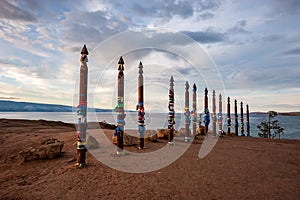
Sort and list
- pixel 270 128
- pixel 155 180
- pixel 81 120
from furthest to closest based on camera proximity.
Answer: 1. pixel 270 128
2. pixel 81 120
3. pixel 155 180

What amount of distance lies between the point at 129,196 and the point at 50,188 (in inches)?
88.6

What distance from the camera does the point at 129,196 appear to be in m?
5.05

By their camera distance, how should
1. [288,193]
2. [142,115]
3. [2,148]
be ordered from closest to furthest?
[288,193] < [2,148] < [142,115]

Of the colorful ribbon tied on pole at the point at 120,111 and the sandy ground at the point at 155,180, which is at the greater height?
the colorful ribbon tied on pole at the point at 120,111

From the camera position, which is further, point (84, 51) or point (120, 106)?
point (120, 106)

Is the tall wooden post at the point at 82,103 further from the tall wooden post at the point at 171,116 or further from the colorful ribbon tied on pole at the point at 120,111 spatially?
the tall wooden post at the point at 171,116

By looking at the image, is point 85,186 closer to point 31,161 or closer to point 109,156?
point 109,156

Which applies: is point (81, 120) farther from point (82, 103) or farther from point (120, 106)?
point (120, 106)

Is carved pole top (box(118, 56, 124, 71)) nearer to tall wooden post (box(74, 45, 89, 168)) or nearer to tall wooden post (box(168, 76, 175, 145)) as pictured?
tall wooden post (box(74, 45, 89, 168))

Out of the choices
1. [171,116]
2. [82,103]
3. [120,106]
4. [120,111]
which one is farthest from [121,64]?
[171,116]

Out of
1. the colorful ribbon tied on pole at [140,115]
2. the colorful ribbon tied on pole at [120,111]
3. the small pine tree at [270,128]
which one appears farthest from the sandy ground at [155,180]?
the small pine tree at [270,128]

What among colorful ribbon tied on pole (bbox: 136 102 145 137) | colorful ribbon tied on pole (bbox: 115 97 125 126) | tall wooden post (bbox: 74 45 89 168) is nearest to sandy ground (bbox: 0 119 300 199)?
tall wooden post (bbox: 74 45 89 168)

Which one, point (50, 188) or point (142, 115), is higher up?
point (142, 115)

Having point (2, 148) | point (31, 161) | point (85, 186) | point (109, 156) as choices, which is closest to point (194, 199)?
point (85, 186)
